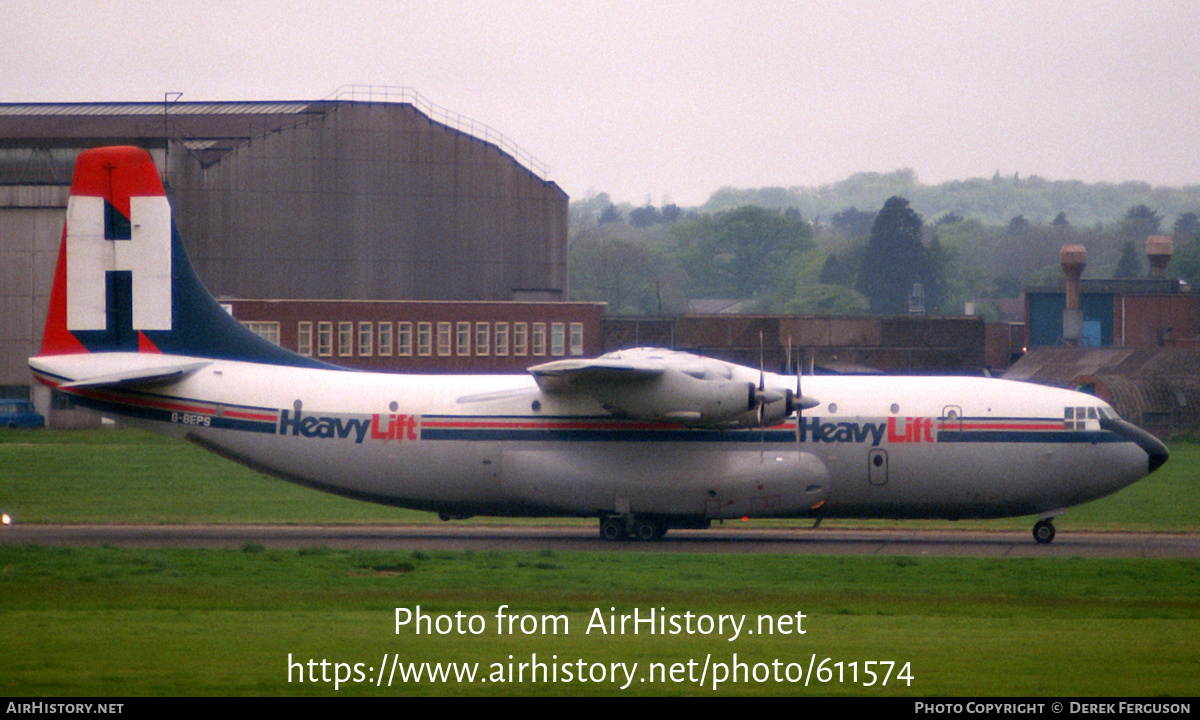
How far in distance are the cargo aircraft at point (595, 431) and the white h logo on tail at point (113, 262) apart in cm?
5

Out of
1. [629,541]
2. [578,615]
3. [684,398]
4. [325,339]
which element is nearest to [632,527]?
[629,541]

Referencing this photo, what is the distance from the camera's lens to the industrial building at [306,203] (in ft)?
224

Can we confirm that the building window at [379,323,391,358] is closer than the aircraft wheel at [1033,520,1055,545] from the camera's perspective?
No

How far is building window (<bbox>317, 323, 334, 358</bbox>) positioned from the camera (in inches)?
2579

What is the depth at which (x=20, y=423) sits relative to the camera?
6562cm

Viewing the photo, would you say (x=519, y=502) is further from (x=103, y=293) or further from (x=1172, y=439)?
(x=1172, y=439)

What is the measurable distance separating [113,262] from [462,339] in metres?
37.9

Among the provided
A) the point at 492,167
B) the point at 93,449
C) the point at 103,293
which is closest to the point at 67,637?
the point at 103,293

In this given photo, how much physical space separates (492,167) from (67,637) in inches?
2517

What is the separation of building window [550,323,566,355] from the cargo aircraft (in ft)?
127

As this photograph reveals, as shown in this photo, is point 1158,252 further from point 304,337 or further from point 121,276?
point 121,276

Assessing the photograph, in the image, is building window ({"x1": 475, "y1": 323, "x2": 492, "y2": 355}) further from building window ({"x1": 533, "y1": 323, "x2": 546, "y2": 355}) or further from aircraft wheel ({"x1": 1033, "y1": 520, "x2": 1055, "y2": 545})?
aircraft wheel ({"x1": 1033, "y1": 520, "x2": 1055, "y2": 545})

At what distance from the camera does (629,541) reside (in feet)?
95.9

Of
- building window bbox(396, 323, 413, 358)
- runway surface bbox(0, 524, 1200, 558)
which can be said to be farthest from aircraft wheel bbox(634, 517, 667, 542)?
building window bbox(396, 323, 413, 358)
